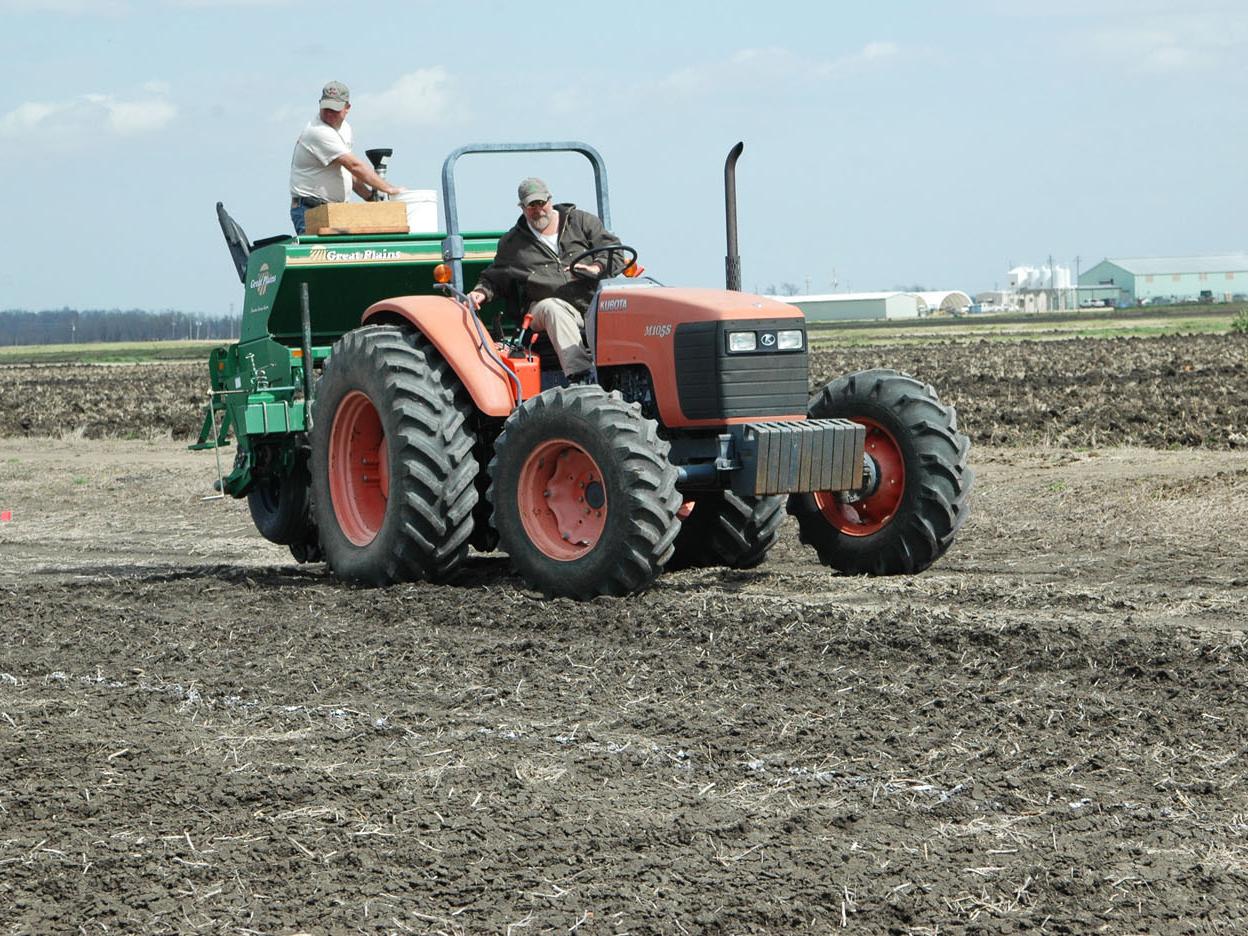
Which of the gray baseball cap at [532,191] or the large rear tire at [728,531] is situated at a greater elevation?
the gray baseball cap at [532,191]

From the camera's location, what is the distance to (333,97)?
1016cm

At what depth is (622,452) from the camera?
24.8 ft

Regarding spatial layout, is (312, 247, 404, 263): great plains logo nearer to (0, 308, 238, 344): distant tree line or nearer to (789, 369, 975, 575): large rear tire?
(789, 369, 975, 575): large rear tire

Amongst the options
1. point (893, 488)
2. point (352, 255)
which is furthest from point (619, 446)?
point (352, 255)

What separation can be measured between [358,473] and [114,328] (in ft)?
489

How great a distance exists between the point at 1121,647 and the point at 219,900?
12.6 feet

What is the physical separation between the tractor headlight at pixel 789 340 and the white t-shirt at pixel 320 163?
11.4 ft

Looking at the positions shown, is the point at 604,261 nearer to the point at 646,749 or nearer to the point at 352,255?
the point at 352,255

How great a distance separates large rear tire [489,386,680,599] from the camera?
7.57 m

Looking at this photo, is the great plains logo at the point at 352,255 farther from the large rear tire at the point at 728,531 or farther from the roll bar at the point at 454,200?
the large rear tire at the point at 728,531

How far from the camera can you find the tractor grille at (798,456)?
7.84 m

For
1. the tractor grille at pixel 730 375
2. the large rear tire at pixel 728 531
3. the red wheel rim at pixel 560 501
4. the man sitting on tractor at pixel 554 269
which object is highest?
the man sitting on tractor at pixel 554 269

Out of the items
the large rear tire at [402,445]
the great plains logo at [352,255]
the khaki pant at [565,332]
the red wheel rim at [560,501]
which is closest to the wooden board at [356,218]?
the great plains logo at [352,255]

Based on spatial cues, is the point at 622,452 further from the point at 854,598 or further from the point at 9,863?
the point at 9,863
